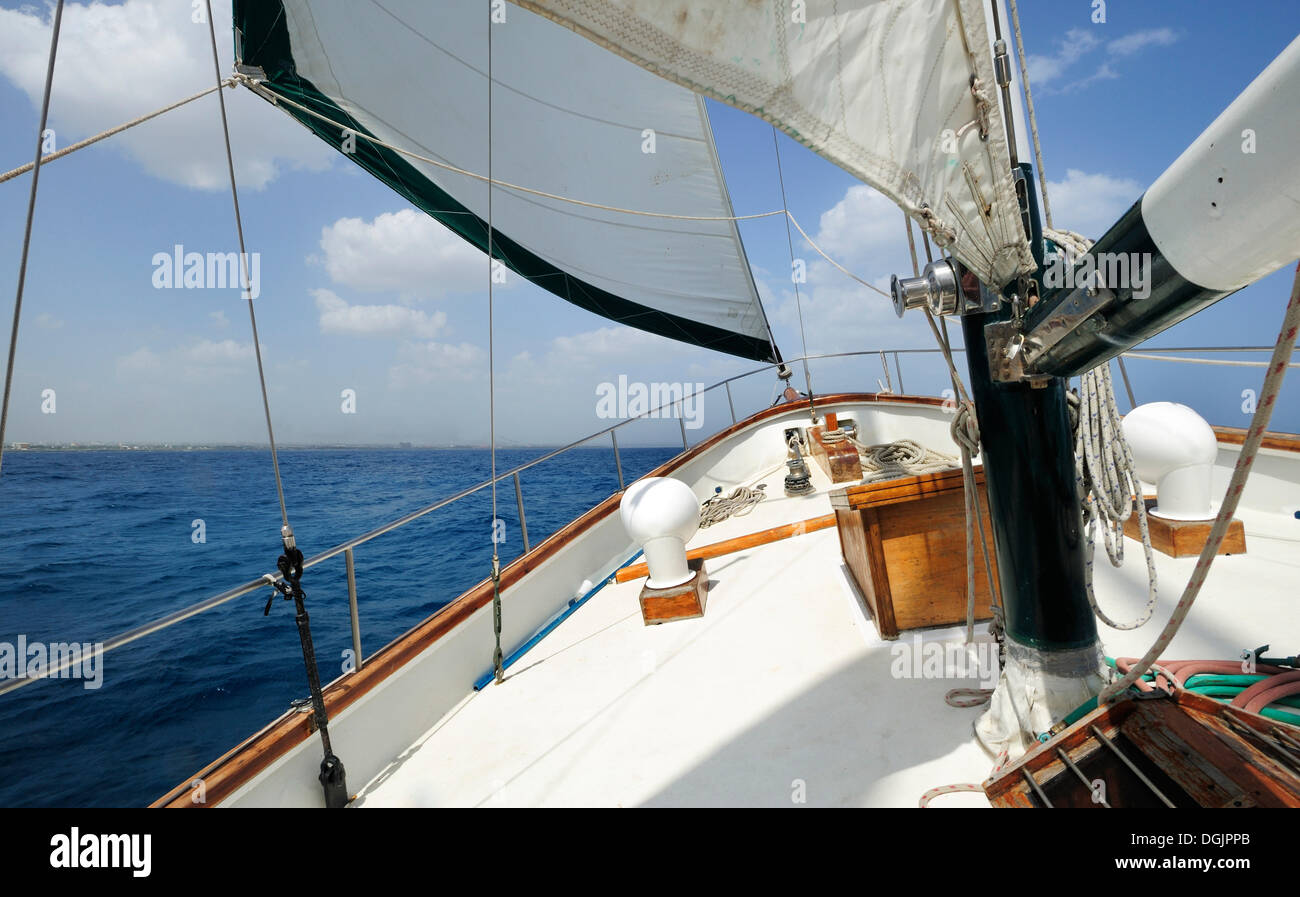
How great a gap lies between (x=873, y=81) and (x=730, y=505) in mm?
4041

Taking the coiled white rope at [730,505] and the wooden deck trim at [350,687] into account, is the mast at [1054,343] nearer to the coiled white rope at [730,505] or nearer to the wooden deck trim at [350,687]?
the wooden deck trim at [350,687]

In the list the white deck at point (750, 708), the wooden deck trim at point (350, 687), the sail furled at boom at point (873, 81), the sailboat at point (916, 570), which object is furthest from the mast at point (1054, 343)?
the wooden deck trim at point (350, 687)

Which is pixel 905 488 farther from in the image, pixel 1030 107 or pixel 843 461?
pixel 843 461

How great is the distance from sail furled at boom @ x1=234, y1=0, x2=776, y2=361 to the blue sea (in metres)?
3.86

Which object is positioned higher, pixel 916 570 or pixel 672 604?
pixel 916 570

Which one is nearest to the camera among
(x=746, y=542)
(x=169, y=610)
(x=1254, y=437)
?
(x=1254, y=437)

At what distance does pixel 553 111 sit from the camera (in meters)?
6.46

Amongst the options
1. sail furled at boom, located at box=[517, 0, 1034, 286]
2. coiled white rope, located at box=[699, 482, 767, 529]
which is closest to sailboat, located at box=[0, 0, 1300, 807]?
sail furled at boom, located at box=[517, 0, 1034, 286]

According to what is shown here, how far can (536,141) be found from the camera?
642 cm

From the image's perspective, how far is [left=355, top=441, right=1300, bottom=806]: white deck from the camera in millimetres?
1780

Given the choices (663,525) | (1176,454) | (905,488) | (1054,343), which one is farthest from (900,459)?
(1054,343)

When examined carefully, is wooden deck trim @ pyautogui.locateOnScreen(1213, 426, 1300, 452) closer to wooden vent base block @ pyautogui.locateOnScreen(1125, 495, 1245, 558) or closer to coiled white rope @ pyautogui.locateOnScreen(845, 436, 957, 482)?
wooden vent base block @ pyautogui.locateOnScreen(1125, 495, 1245, 558)

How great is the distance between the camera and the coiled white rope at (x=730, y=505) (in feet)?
16.0

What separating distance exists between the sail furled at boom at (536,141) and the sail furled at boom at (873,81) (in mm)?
3173
